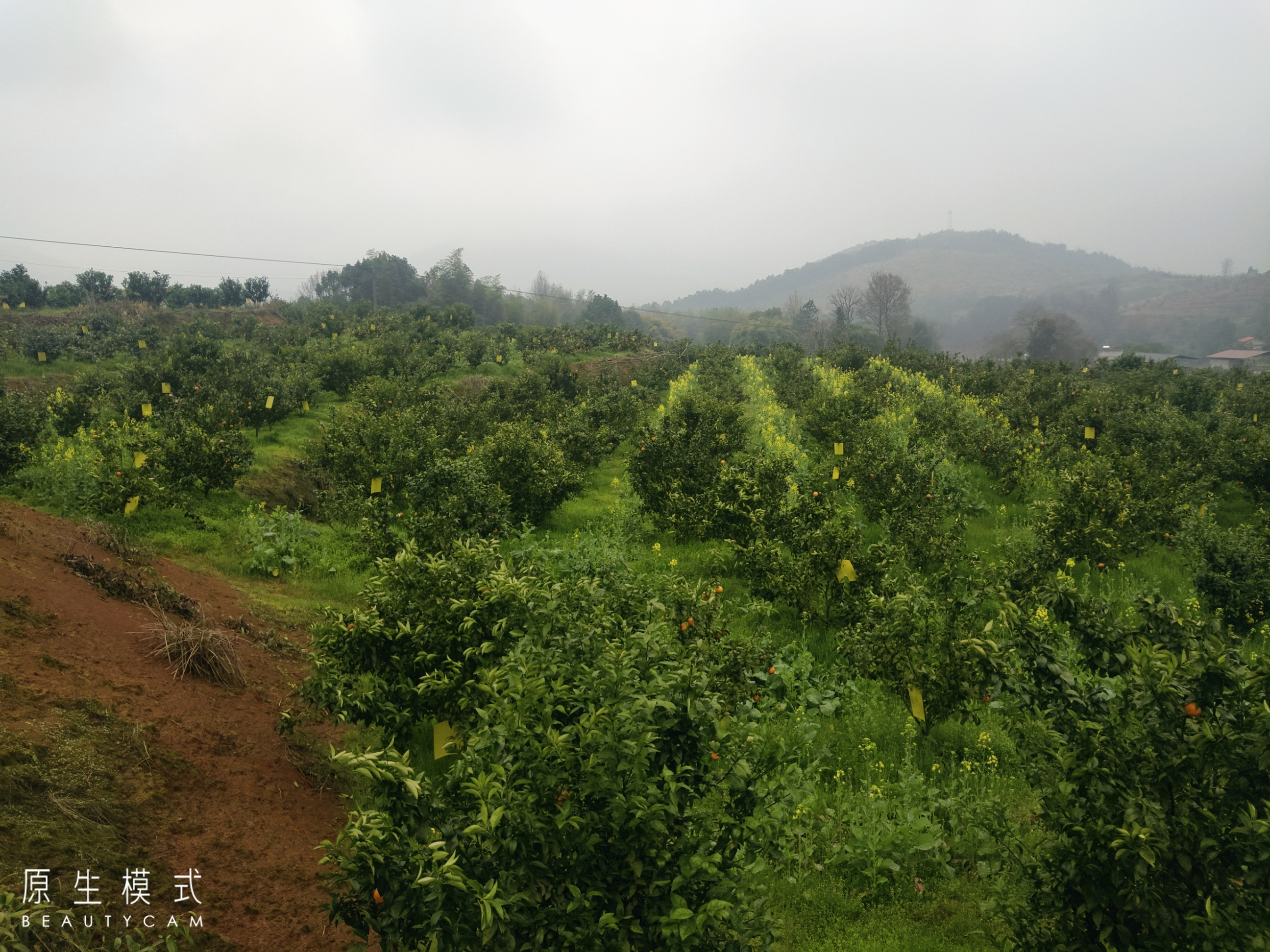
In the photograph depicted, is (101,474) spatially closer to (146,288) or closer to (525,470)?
(525,470)

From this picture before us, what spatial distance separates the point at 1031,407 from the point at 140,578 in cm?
2103

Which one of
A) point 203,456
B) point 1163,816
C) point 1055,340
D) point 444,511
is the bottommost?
point 1163,816

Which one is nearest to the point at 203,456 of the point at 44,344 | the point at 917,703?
the point at 917,703

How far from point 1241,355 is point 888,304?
1485 inches

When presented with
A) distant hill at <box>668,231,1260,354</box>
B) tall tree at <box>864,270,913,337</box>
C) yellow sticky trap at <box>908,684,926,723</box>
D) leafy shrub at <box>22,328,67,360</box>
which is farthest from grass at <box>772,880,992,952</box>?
distant hill at <box>668,231,1260,354</box>

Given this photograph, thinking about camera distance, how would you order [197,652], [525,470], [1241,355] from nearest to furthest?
[197,652] < [525,470] < [1241,355]

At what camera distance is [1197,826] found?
8.76 feet

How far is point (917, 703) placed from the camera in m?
5.27

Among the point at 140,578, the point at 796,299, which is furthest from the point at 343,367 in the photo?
the point at 796,299

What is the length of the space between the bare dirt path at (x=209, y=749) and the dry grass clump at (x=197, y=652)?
106 millimetres

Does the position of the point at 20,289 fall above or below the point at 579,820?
above

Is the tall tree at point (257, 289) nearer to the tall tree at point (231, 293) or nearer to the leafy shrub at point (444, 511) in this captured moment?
the tall tree at point (231, 293)

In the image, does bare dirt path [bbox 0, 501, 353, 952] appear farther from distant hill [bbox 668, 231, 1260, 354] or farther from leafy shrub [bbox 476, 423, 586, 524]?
distant hill [bbox 668, 231, 1260, 354]

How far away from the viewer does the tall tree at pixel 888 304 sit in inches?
3179
